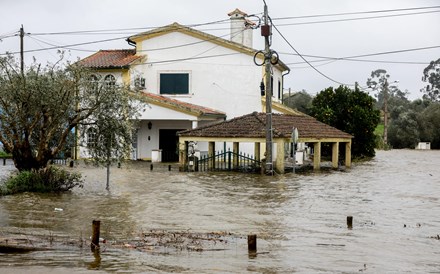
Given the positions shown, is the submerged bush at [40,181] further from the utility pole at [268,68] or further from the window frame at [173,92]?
the window frame at [173,92]

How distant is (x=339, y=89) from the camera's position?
48.3 m

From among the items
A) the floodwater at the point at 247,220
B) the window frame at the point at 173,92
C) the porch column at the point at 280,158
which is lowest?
the floodwater at the point at 247,220

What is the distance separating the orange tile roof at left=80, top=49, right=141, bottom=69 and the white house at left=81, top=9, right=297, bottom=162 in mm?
75

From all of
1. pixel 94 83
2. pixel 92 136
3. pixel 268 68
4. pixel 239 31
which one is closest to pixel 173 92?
pixel 239 31

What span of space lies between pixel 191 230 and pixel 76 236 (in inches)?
109

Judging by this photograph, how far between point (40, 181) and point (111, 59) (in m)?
20.7

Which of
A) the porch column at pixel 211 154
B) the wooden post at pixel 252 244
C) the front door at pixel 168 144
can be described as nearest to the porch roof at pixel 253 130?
the porch column at pixel 211 154

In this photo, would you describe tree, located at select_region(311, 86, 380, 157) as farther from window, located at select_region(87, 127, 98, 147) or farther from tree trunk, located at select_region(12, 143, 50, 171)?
tree trunk, located at select_region(12, 143, 50, 171)

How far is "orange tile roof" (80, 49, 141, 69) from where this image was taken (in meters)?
40.2

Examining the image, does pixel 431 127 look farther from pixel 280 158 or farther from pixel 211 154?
pixel 280 158

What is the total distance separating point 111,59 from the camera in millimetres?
42062

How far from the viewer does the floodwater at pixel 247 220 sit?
11.9 metres

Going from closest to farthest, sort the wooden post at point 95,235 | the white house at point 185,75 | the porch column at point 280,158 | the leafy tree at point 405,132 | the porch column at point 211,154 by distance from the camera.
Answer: the wooden post at point 95,235 → the porch column at point 280,158 → the porch column at point 211,154 → the white house at point 185,75 → the leafy tree at point 405,132

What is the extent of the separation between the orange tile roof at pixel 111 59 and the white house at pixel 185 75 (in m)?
0.07
